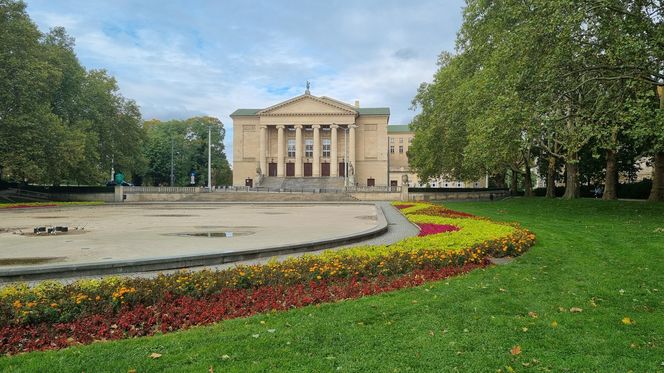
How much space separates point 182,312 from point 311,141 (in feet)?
271

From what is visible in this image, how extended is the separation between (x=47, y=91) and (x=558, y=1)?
137ft

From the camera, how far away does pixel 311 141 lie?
88000 millimetres

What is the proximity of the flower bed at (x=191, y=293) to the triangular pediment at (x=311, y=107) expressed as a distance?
75.4 metres

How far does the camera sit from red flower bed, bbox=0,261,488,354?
5.27 metres

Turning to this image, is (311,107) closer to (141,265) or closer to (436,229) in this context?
(436,229)

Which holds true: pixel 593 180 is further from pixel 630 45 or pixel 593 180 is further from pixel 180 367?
pixel 180 367

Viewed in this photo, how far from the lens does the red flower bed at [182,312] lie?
5270mm

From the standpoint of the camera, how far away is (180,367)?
4.25 metres

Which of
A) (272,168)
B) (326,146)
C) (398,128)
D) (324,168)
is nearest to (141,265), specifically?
(324,168)

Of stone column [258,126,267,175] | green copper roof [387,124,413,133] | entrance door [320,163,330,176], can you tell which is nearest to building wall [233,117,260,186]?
stone column [258,126,267,175]

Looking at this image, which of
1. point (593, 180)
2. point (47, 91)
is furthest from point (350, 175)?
point (47, 91)

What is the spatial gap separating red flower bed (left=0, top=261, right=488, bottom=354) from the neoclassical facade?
75.0m

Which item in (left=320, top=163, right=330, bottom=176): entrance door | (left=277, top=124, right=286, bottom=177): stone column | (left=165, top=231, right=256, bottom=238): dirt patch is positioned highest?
(left=277, top=124, right=286, bottom=177): stone column

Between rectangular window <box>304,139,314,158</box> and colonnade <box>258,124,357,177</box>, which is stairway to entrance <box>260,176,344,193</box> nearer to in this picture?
colonnade <box>258,124,357,177</box>
